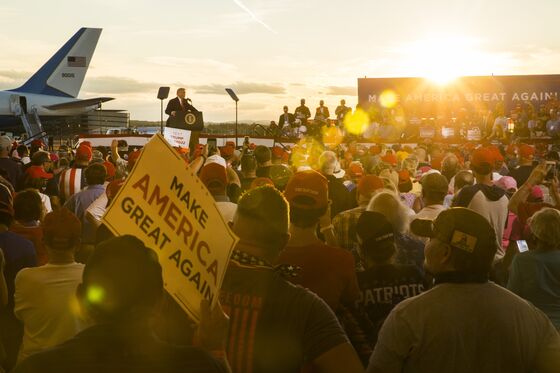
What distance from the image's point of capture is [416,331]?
2697 mm

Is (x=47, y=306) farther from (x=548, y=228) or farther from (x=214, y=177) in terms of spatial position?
(x=548, y=228)

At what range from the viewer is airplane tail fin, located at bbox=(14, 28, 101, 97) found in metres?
51.3

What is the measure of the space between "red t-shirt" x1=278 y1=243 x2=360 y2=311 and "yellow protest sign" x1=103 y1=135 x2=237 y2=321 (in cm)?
97

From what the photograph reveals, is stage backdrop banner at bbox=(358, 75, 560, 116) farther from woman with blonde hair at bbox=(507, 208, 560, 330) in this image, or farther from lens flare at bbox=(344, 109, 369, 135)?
woman with blonde hair at bbox=(507, 208, 560, 330)

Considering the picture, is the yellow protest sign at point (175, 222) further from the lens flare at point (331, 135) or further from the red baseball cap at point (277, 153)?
the lens flare at point (331, 135)

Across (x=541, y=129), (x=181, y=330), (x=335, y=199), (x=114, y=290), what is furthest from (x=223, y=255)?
(x=541, y=129)

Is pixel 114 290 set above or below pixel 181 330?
above

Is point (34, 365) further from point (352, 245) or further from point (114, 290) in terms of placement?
point (352, 245)

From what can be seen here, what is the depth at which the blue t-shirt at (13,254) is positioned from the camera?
Result: 465 centimetres

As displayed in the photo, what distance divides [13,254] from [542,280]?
11.8 ft

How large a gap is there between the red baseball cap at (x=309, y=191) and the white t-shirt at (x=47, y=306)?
131 centimetres

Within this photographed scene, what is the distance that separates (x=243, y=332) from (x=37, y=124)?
47.2m

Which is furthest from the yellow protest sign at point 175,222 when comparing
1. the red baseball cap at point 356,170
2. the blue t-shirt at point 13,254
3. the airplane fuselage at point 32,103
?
the airplane fuselage at point 32,103

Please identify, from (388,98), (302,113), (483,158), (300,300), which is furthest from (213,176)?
(388,98)
